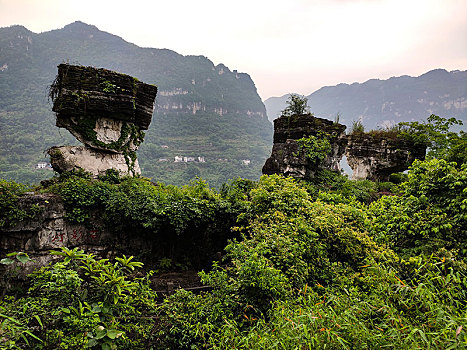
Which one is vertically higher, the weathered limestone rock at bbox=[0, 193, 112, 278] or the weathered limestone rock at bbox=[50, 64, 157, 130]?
the weathered limestone rock at bbox=[50, 64, 157, 130]

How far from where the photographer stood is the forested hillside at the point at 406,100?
143000mm

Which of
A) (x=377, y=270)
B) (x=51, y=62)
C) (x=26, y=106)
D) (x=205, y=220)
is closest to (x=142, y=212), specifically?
(x=205, y=220)

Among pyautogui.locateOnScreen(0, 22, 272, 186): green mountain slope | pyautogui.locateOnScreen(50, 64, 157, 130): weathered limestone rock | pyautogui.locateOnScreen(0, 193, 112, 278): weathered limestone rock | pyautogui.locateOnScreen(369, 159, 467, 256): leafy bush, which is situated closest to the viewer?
pyautogui.locateOnScreen(369, 159, 467, 256): leafy bush

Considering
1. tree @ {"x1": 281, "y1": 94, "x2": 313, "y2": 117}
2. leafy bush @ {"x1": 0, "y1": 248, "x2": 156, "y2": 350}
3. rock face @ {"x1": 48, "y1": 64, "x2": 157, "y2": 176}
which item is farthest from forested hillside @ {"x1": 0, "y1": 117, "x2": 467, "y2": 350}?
tree @ {"x1": 281, "y1": 94, "x2": 313, "y2": 117}

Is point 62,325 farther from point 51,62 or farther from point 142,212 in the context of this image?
point 51,62

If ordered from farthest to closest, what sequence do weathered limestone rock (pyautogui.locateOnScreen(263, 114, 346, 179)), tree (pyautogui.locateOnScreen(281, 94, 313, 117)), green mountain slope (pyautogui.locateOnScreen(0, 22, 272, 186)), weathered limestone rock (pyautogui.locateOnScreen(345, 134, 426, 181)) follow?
green mountain slope (pyautogui.locateOnScreen(0, 22, 272, 186)), weathered limestone rock (pyautogui.locateOnScreen(345, 134, 426, 181)), tree (pyautogui.locateOnScreen(281, 94, 313, 117)), weathered limestone rock (pyautogui.locateOnScreen(263, 114, 346, 179))

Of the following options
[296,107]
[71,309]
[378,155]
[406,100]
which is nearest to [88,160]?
[71,309]

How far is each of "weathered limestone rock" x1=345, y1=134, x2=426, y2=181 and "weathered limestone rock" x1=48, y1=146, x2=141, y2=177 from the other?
11.7m

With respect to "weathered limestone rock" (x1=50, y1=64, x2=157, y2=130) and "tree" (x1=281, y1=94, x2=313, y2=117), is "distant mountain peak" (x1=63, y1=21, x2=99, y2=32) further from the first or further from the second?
"tree" (x1=281, y1=94, x2=313, y2=117)

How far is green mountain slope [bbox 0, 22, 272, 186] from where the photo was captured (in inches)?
1972

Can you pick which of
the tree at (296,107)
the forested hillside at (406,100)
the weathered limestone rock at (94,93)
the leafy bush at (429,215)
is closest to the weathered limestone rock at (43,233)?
the weathered limestone rock at (94,93)

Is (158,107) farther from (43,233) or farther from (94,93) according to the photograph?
(43,233)

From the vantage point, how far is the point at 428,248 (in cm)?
319

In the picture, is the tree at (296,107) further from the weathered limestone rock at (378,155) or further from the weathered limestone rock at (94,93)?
the weathered limestone rock at (94,93)
